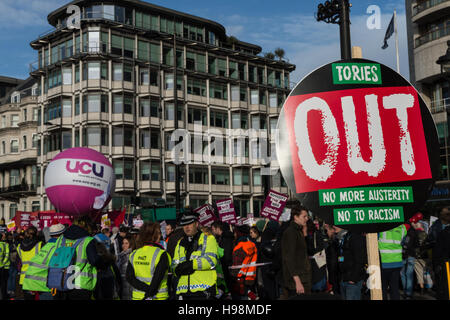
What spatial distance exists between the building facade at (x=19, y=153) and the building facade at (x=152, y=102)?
3858 mm

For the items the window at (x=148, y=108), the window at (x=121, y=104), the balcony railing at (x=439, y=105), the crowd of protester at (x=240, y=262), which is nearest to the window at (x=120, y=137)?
the window at (x=121, y=104)

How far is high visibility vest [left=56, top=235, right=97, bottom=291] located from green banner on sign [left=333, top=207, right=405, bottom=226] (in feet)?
11.9

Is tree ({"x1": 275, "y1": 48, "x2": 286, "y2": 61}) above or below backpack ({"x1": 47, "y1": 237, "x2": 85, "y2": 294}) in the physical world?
above

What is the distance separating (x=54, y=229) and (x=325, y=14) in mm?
4347

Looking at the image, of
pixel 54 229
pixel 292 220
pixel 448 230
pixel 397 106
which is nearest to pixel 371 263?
pixel 397 106

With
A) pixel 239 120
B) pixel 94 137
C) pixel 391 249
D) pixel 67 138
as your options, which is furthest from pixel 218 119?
pixel 391 249

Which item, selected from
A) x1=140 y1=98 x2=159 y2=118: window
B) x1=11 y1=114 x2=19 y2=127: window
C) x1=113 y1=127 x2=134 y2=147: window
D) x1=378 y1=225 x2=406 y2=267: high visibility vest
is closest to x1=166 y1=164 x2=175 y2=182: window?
x1=113 y1=127 x2=134 y2=147: window

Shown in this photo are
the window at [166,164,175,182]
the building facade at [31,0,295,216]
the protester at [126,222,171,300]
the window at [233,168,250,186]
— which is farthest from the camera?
the window at [233,168,250,186]

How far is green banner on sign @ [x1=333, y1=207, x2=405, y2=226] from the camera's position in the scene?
3438mm

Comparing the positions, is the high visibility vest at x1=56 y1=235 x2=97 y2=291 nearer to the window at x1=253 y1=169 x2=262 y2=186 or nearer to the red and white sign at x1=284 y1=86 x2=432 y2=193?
the red and white sign at x1=284 y1=86 x2=432 y2=193

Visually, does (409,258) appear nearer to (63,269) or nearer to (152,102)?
(63,269)

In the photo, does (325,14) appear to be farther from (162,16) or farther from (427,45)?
(162,16)


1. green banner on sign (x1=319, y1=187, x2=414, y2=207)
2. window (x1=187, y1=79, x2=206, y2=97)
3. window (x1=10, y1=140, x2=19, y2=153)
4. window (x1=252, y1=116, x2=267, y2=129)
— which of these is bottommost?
green banner on sign (x1=319, y1=187, x2=414, y2=207)

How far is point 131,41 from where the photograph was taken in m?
51.0
